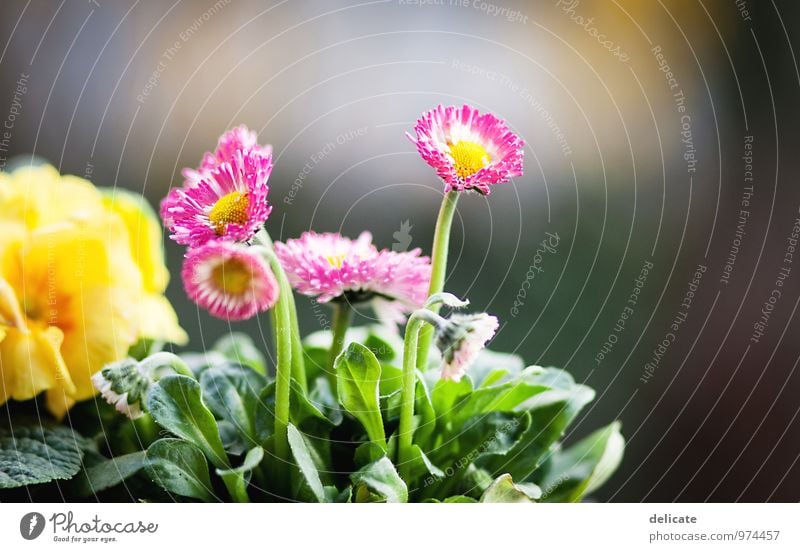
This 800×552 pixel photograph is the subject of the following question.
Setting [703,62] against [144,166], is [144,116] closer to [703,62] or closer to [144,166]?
[144,166]

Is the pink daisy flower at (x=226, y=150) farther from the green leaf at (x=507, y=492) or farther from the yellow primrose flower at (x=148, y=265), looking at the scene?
the green leaf at (x=507, y=492)

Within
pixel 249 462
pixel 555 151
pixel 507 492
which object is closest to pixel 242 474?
pixel 249 462

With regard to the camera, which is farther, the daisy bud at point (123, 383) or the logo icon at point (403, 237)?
the logo icon at point (403, 237)

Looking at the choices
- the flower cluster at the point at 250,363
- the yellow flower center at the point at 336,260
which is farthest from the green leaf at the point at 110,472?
the yellow flower center at the point at 336,260
